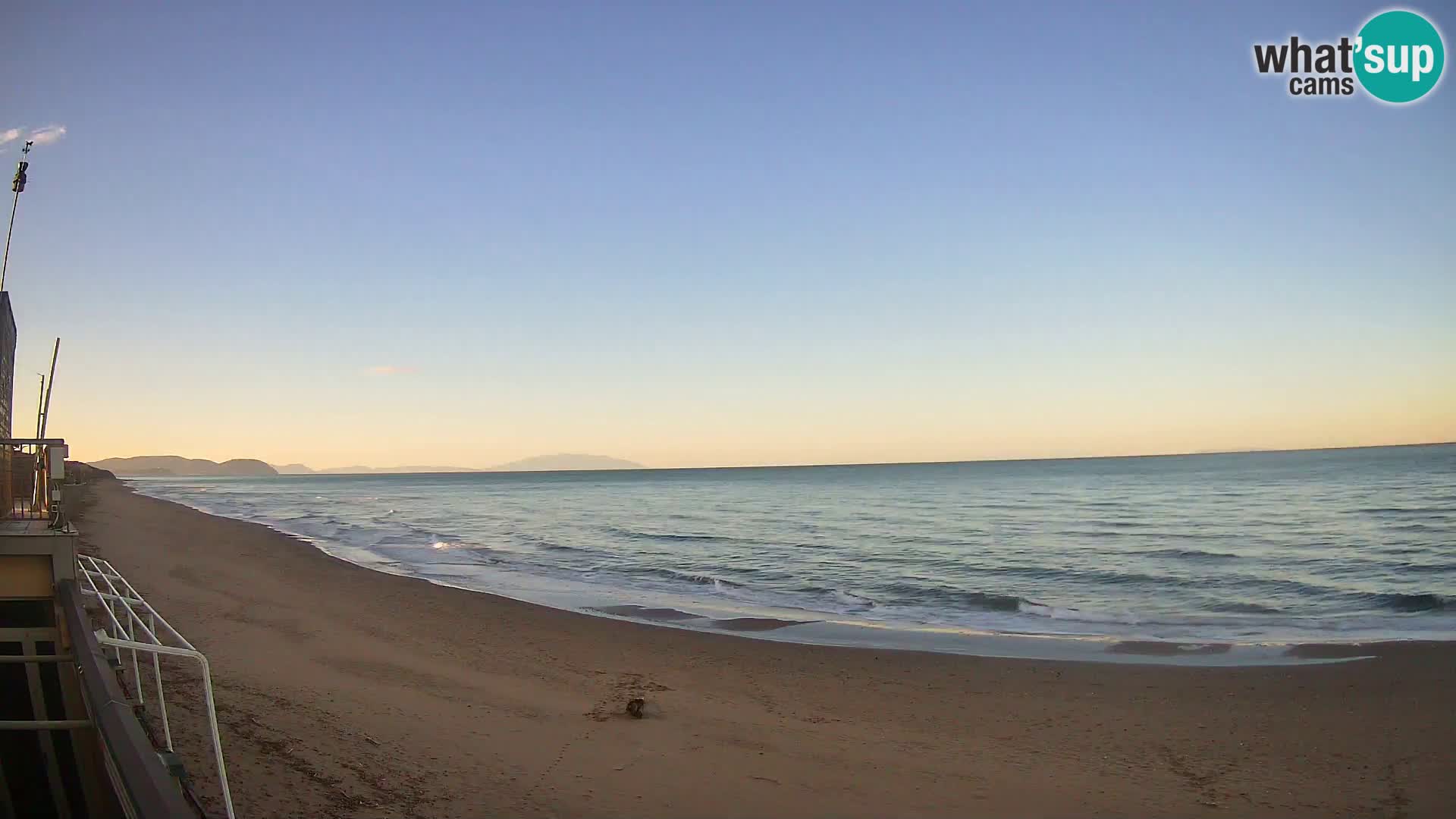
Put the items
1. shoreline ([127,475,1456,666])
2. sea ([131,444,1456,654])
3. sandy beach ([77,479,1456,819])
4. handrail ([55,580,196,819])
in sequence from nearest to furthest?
handrail ([55,580,196,819]) < sandy beach ([77,479,1456,819]) < shoreline ([127,475,1456,666]) < sea ([131,444,1456,654])

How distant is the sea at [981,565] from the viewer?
1502 centimetres

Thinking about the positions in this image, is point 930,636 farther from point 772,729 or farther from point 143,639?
point 143,639

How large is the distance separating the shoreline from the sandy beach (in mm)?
632

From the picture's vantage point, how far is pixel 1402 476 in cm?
6519

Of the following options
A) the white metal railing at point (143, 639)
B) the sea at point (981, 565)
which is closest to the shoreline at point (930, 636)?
the sea at point (981, 565)

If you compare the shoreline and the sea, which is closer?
the shoreline

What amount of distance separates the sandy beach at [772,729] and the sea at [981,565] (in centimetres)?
268

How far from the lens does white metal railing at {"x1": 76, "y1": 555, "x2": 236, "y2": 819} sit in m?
4.45

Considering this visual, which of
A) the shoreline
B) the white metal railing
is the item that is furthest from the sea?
the white metal railing

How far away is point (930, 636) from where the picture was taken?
14.0 m

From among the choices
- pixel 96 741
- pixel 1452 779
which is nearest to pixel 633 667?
pixel 96 741

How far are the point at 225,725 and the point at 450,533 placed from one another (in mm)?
29954

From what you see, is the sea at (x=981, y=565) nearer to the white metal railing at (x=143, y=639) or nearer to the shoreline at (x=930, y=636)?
the shoreline at (x=930, y=636)

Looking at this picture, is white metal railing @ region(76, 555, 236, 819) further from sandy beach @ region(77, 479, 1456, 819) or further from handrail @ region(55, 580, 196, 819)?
sandy beach @ region(77, 479, 1456, 819)
